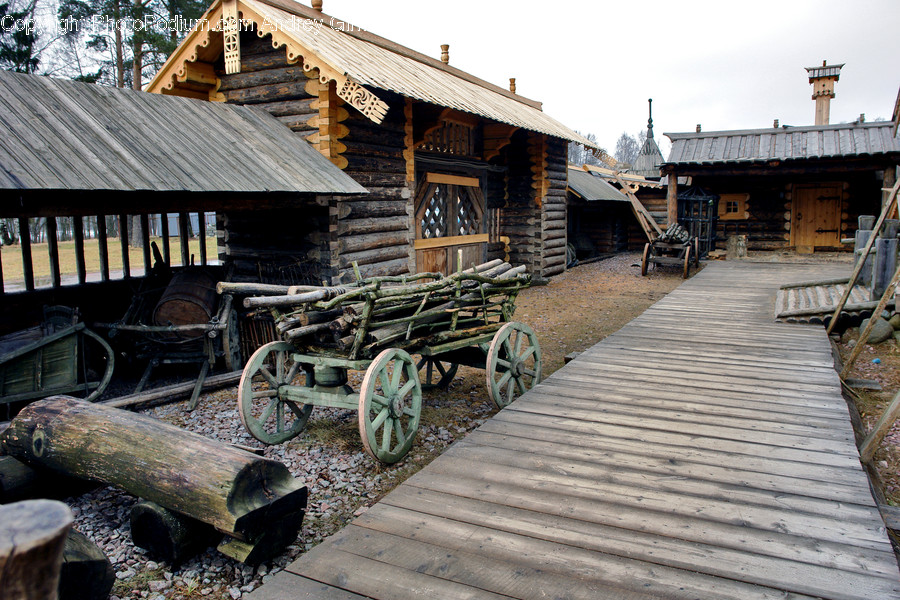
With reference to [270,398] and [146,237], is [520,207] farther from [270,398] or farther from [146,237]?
[270,398]

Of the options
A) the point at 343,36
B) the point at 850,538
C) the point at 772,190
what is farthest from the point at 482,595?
the point at 772,190

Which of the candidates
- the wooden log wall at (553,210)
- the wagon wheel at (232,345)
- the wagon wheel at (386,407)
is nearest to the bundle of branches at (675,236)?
the wooden log wall at (553,210)

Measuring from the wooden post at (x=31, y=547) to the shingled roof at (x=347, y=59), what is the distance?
7.60m

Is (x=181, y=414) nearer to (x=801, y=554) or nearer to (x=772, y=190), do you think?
(x=801, y=554)

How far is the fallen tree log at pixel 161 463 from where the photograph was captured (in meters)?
3.33

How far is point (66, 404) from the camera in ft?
13.9

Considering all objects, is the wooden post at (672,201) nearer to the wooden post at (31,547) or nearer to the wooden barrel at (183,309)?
the wooden barrel at (183,309)

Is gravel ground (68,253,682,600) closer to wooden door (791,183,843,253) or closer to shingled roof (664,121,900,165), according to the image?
shingled roof (664,121,900,165)

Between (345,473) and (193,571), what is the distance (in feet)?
4.74

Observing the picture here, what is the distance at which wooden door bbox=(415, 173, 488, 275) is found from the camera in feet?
41.3

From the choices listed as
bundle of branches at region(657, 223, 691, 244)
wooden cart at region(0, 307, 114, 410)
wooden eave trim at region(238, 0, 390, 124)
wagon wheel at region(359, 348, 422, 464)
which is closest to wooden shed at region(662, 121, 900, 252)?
bundle of branches at region(657, 223, 691, 244)

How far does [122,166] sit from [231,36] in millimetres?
4495

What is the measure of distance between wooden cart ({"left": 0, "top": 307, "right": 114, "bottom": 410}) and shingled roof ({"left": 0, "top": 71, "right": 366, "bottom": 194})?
181cm

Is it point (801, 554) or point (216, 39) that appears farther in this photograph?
point (216, 39)
